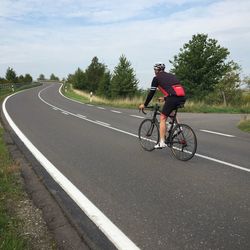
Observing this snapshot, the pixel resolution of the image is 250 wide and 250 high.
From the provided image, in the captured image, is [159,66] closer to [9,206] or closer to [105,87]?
[9,206]

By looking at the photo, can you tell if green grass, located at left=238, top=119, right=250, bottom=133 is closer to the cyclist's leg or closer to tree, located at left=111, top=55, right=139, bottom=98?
the cyclist's leg

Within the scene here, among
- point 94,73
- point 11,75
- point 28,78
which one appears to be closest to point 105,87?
point 94,73

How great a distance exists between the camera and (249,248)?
12.4 ft

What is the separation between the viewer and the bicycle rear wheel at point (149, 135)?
893 centimetres

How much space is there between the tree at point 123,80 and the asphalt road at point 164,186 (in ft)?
150

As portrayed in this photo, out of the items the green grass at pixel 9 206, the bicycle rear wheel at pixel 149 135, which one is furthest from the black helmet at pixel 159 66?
the green grass at pixel 9 206

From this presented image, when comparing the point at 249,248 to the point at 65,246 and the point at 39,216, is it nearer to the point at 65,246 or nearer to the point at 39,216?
the point at 65,246

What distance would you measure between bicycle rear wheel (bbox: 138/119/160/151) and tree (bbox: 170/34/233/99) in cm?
3363

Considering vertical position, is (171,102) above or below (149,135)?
above

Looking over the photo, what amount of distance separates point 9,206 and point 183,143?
4.10m

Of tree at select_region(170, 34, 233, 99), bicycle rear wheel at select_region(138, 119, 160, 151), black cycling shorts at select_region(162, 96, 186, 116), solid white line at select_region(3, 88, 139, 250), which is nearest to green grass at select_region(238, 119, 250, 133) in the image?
bicycle rear wheel at select_region(138, 119, 160, 151)

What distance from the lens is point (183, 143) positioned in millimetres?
7895

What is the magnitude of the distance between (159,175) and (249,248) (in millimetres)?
2953

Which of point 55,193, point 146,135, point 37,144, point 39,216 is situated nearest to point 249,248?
point 39,216
